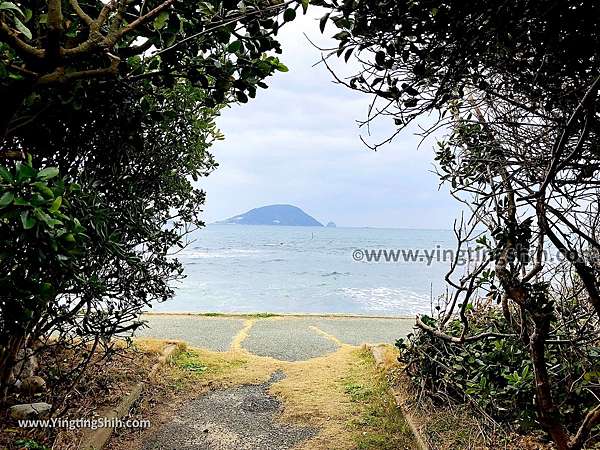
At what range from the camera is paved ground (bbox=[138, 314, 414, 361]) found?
226 inches

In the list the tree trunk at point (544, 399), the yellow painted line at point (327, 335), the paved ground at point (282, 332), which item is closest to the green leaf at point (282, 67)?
the tree trunk at point (544, 399)

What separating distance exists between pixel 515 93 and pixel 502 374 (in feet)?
5.95

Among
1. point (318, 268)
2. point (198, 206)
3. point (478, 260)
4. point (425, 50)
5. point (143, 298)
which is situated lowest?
point (318, 268)

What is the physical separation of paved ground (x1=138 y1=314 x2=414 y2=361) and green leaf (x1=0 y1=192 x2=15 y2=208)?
14.9ft

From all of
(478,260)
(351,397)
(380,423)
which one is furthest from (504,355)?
(351,397)

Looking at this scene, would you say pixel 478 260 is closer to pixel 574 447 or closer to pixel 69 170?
pixel 574 447

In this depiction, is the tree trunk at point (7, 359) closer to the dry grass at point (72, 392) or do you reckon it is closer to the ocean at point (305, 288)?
the dry grass at point (72, 392)

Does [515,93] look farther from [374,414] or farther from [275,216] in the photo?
[275,216]

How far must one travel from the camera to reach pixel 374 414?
137 inches

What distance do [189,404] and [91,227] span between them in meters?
2.24

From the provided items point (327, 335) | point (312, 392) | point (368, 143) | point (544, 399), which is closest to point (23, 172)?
point (368, 143)

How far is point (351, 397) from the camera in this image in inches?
152

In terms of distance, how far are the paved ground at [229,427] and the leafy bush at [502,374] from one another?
1106mm

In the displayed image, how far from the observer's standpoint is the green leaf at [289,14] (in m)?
1.43
